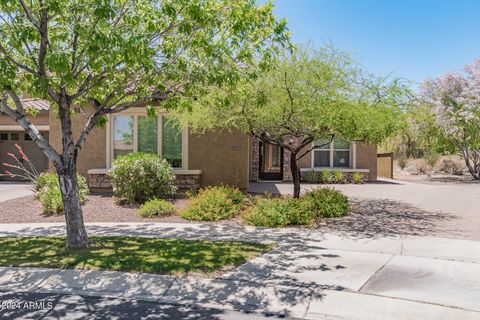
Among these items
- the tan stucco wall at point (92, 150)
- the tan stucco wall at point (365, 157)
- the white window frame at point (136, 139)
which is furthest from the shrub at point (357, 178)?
the tan stucco wall at point (92, 150)

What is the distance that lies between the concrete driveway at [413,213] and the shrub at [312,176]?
8.96 feet

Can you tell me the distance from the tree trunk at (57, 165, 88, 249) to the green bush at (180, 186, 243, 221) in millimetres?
3786

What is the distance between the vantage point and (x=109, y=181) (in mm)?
15141

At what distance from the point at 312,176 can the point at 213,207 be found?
10.7 meters

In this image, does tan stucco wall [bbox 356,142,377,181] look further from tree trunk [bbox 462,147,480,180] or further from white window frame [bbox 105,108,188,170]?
white window frame [bbox 105,108,188,170]

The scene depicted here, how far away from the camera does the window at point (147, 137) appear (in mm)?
15273

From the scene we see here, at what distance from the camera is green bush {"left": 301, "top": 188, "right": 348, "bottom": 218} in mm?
11148

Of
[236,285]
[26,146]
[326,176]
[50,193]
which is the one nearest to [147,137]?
[50,193]

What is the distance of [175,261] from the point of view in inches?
267

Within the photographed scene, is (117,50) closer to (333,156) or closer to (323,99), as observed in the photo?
(323,99)

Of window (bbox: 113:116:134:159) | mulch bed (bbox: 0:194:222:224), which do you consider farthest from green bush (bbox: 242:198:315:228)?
window (bbox: 113:116:134:159)

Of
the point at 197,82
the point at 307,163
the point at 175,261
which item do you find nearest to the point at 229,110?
the point at 197,82

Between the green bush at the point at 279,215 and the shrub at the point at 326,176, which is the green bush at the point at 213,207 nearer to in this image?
the green bush at the point at 279,215

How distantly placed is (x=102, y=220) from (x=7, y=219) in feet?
8.47
